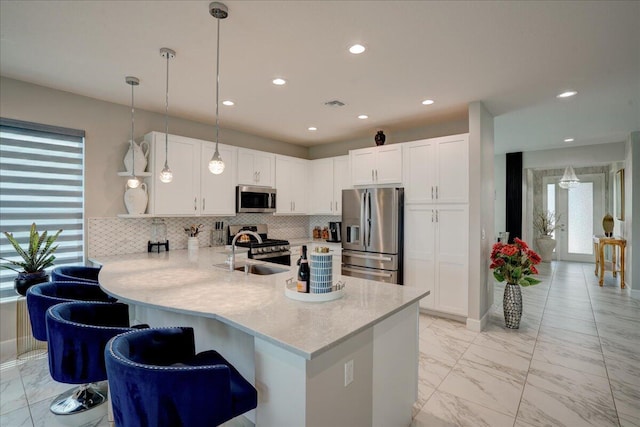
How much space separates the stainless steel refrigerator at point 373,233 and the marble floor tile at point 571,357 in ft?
5.61

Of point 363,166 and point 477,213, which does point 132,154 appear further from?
point 477,213

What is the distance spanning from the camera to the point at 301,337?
133cm

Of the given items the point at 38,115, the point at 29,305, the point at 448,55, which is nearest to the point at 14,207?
the point at 38,115

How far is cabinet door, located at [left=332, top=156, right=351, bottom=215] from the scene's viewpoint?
17.3 feet

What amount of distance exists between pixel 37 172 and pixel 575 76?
545cm

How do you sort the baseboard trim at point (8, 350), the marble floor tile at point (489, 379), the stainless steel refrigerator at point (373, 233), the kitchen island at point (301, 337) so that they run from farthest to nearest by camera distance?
the stainless steel refrigerator at point (373, 233)
the baseboard trim at point (8, 350)
the marble floor tile at point (489, 379)
the kitchen island at point (301, 337)

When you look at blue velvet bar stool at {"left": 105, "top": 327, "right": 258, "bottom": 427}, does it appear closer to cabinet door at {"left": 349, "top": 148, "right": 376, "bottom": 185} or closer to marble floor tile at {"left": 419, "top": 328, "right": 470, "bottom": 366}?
marble floor tile at {"left": 419, "top": 328, "right": 470, "bottom": 366}

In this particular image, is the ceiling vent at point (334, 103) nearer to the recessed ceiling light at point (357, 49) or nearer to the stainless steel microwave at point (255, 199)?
the recessed ceiling light at point (357, 49)

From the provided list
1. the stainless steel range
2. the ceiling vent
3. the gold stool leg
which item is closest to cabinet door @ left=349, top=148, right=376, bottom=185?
the ceiling vent

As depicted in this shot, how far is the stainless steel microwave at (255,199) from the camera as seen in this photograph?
4570 mm

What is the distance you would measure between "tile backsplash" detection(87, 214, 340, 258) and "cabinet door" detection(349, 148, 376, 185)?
5.40 ft

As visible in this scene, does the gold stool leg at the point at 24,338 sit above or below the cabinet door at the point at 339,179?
below

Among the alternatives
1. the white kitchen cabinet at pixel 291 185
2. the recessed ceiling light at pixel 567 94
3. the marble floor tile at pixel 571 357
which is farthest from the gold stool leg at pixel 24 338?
the recessed ceiling light at pixel 567 94

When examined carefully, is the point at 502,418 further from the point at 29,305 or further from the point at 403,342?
the point at 29,305
